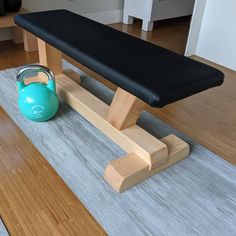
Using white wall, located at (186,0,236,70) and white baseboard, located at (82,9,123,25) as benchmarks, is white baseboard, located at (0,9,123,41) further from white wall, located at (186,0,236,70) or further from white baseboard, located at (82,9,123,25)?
white wall, located at (186,0,236,70)

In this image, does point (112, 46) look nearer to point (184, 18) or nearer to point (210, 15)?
point (210, 15)

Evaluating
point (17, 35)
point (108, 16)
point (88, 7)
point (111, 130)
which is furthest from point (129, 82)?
point (108, 16)

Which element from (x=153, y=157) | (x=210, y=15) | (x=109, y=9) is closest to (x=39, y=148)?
(x=153, y=157)

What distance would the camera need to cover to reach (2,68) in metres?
2.12

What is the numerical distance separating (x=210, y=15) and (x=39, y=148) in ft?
5.97

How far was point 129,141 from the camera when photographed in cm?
131

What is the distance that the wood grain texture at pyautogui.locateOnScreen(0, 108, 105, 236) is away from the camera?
3.36ft

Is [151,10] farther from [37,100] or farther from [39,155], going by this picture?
[39,155]

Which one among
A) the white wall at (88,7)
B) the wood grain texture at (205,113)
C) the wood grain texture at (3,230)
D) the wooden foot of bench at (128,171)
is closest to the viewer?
the wood grain texture at (3,230)

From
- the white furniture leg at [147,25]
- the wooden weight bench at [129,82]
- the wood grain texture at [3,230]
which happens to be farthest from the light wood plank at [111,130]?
the white furniture leg at [147,25]

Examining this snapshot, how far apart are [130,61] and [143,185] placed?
50 cm

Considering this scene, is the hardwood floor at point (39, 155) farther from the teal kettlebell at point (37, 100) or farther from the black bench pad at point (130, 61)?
the black bench pad at point (130, 61)

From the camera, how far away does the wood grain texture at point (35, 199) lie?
40.3 inches

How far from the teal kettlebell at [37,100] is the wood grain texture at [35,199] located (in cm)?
17
